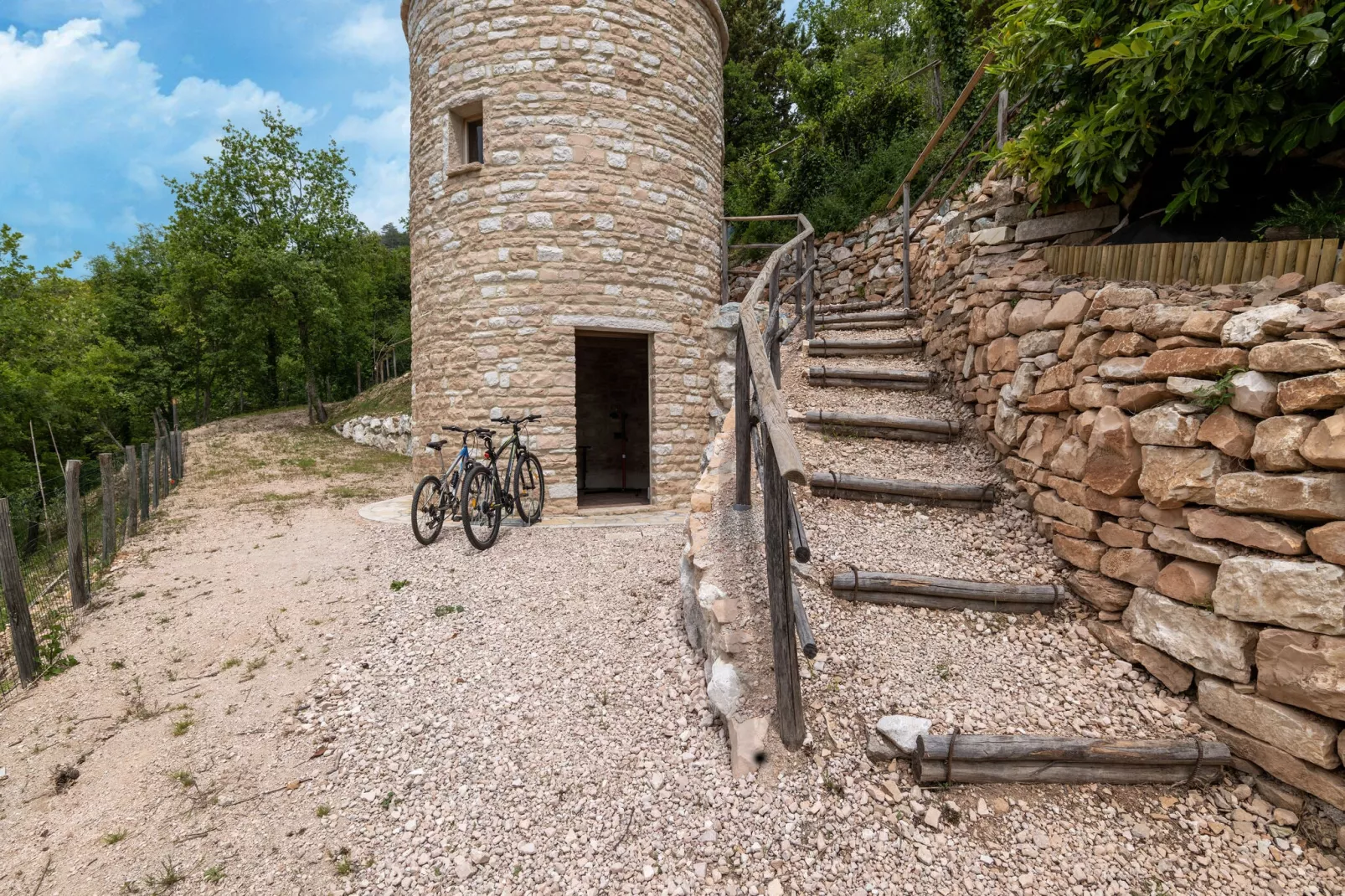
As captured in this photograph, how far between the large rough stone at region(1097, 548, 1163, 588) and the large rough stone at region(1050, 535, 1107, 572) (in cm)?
4

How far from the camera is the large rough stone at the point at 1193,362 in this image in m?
2.03

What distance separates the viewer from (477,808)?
→ 88.5 inches

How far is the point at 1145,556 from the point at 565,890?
98.1 inches

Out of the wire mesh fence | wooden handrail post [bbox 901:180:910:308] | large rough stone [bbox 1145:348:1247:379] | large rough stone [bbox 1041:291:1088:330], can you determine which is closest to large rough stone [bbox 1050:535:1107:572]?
large rough stone [bbox 1145:348:1247:379]

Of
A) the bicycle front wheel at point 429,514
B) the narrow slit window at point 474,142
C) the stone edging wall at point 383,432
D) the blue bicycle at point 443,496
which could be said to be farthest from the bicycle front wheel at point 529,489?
the stone edging wall at point 383,432

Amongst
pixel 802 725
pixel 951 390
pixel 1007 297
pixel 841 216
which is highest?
pixel 841 216

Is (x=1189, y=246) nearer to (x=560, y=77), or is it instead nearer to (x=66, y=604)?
(x=560, y=77)

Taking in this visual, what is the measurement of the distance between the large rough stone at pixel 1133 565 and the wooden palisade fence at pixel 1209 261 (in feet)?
3.70

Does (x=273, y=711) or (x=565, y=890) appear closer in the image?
(x=565, y=890)

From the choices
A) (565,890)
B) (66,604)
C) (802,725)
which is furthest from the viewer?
(66,604)

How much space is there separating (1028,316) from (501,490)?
4464 millimetres

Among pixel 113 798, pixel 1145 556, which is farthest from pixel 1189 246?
pixel 113 798

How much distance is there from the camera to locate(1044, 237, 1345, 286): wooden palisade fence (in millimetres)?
2072

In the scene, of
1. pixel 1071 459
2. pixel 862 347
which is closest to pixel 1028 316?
pixel 1071 459
